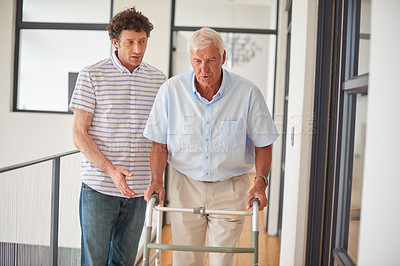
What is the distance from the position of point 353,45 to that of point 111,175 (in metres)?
1.17

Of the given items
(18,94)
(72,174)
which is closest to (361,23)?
(72,174)

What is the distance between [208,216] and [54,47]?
3.61 metres

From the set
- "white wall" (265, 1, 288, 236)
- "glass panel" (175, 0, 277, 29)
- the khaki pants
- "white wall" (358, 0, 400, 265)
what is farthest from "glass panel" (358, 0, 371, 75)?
"glass panel" (175, 0, 277, 29)

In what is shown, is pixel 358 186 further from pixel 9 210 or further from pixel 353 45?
pixel 9 210

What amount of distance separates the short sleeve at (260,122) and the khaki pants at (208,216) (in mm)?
231

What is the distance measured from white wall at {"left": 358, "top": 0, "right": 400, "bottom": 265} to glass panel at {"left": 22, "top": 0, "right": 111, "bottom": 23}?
4.07 m

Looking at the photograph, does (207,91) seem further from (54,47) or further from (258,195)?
(54,47)

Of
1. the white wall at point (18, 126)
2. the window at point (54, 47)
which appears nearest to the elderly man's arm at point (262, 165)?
the white wall at point (18, 126)

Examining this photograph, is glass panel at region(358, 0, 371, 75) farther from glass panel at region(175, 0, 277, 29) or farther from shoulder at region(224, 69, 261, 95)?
glass panel at region(175, 0, 277, 29)

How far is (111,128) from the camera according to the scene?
76.6 inches

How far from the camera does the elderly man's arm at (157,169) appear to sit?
1777 millimetres

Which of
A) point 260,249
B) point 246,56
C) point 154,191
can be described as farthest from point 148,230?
point 246,56

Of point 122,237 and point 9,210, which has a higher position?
point 9,210

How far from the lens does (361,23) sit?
147 centimetres
